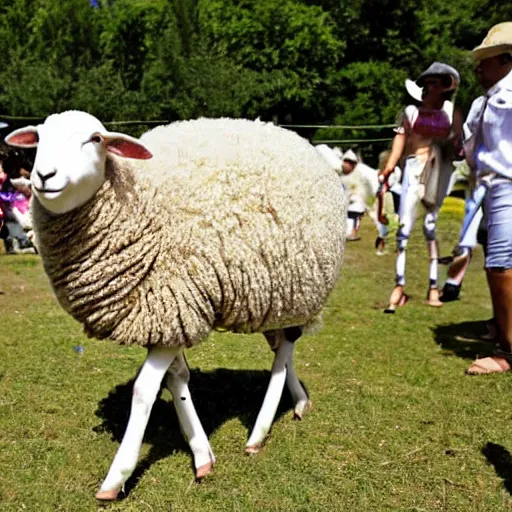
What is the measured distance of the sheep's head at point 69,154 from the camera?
277 cm

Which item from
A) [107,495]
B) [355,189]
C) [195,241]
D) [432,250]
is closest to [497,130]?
[195,241]

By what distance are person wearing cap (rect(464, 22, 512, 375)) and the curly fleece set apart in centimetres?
147

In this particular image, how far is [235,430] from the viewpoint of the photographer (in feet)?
12.8

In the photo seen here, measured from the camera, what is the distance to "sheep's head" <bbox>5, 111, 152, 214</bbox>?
9.10 ft

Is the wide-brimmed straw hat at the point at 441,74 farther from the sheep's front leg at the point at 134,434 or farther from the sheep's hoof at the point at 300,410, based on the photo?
the sheep's front leg at the point at 134,434

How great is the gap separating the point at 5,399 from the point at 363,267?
20.5 ft

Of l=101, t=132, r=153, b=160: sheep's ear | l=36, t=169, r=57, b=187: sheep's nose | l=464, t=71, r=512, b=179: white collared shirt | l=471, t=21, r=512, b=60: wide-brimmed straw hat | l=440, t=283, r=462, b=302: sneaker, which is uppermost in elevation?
l=471, t=21, r=512, b=60: wide-brimmed straw hat

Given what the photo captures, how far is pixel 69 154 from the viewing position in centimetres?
281

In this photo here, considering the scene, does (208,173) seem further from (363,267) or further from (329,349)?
(363,267)

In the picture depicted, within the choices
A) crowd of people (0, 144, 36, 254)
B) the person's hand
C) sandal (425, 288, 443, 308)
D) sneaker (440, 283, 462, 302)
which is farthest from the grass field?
crowd of people (0, 144, 36, 254)

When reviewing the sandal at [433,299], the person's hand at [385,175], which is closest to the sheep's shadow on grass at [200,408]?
Result: the person's hand at [385,175]

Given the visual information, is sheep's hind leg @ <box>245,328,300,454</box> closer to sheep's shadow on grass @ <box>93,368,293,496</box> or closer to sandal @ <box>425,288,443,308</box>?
sheep's shadow on grass @ <box>93,368,293,496</box>

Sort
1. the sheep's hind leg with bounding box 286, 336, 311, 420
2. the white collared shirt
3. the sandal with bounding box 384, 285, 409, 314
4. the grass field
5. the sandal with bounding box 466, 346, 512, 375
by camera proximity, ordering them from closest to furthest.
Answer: the grass field, the sheep's hind leg with bounding box 286, 336, 311, 420, the white collared shirt, the sandal with bounding box 466, 346, 512, 375, the sandal with bounding box 384, 285, 409, 314

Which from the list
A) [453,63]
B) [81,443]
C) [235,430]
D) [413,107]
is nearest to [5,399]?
[81,443]
